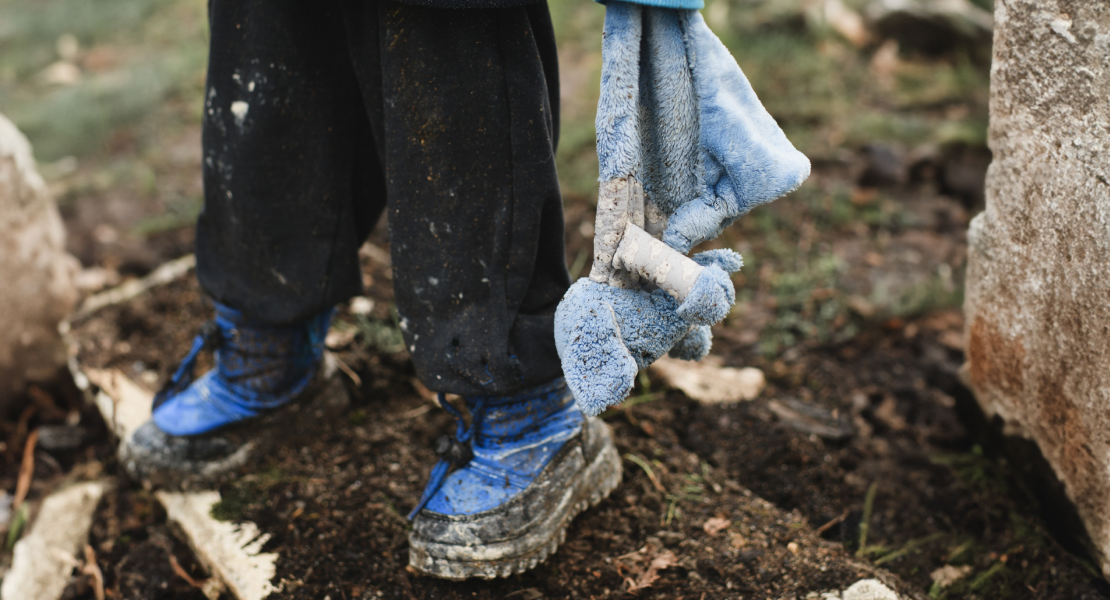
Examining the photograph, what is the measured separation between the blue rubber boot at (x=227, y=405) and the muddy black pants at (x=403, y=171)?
107 millimetres

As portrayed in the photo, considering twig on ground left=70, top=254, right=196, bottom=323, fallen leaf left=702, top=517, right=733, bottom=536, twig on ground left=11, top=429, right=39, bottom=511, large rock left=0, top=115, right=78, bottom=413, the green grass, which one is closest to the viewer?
fallen leaf left=702, top=517, right=733, bottom=536

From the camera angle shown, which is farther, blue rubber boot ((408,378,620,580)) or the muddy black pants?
blue rubber boot ((408,378,620,580))

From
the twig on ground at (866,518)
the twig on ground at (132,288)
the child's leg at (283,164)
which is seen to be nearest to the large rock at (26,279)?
the twig on ground at (132,288)

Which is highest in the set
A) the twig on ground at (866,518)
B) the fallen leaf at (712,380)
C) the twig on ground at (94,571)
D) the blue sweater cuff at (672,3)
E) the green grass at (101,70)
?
the blue sweater cuff at (672,3)

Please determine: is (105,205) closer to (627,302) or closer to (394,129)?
(394,129)

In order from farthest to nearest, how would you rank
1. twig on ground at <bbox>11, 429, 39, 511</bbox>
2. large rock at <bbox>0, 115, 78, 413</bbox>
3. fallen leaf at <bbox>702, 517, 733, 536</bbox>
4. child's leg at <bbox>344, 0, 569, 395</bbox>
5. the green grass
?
the green grass
large rock at <bbox>0, 115, 78, 413</bbox>
twig on ground at <bbox>11, 429, 39, 511</bbox>
fallen leaf at <bbox>702, 517, 733, 536</bbox>
child's leg at <bbox>344, 0, 569, 395</bbox>

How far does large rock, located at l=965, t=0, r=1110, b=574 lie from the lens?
1379 millimetres

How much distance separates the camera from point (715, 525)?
1.70 metres

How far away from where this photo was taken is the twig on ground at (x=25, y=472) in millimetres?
2107

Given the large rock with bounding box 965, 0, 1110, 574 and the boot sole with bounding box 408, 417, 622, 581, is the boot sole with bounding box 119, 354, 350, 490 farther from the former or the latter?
the large rock with bounding box 965, 0, 1110, 574

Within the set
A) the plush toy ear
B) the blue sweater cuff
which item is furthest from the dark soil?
the blue sweater cuff

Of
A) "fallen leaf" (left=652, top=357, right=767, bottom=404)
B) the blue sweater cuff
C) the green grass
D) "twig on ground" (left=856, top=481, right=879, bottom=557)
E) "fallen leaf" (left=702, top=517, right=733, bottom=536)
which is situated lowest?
"twig on ground" (left=856, top=481, right=879, bottom=557)

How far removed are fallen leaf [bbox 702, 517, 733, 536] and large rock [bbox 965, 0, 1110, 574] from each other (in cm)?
69

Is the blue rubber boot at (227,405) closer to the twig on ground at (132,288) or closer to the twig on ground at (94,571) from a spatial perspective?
the twig on ground at (94,571)
